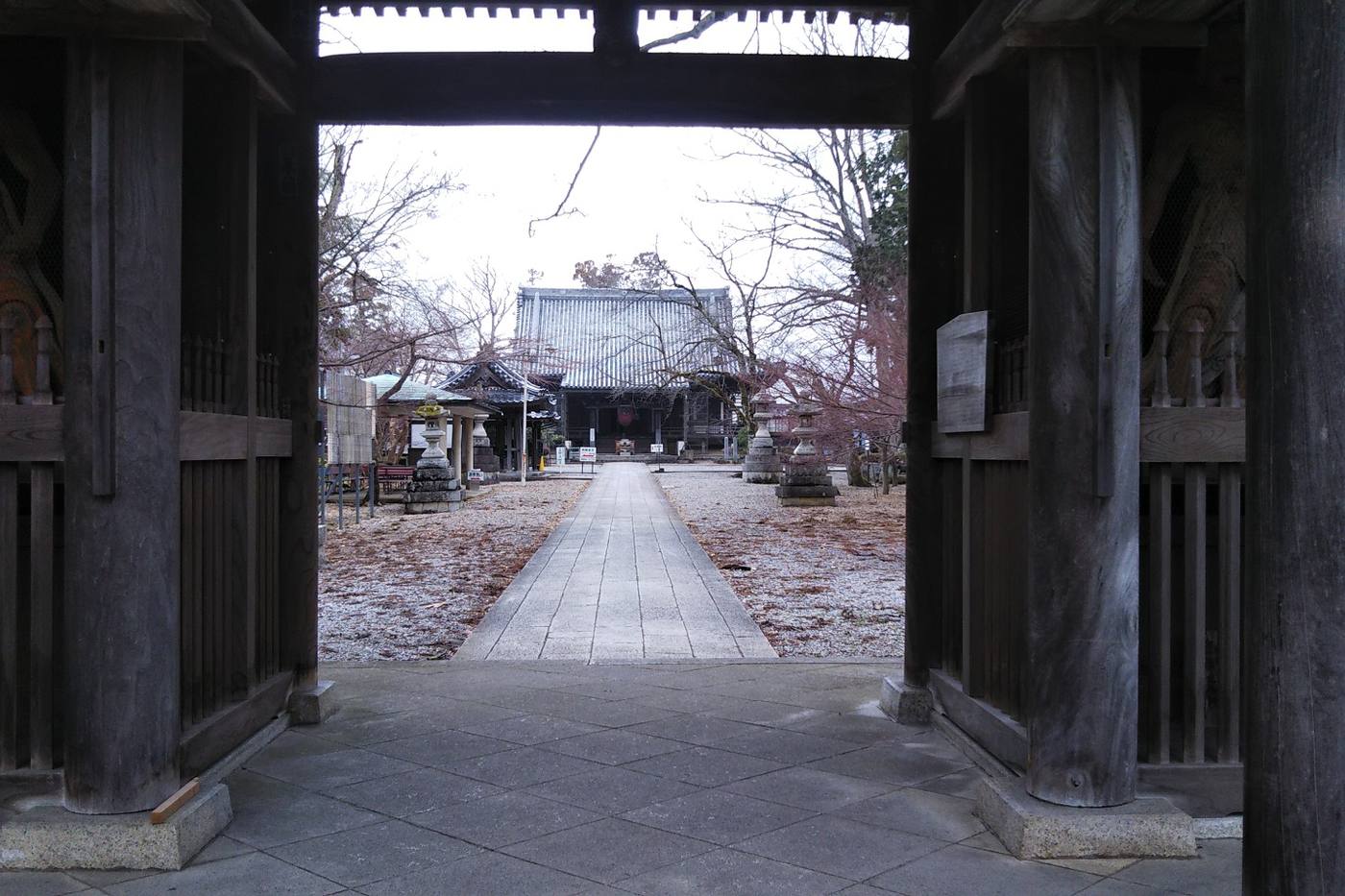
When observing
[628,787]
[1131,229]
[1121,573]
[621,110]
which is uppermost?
[621,110]

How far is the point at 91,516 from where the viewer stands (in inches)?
114

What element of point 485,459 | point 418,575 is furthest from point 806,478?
point 485,459

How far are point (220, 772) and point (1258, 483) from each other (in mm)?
3402

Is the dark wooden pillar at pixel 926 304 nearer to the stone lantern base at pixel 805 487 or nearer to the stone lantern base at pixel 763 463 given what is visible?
the stone lantern base at pixel 805 487

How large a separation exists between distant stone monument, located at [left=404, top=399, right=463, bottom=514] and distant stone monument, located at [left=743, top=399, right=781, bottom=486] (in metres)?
9.10

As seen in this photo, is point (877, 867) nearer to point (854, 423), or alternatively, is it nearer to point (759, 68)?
point (759, 68)

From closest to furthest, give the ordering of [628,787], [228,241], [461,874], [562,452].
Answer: [461,874] < [628,787] < [228,241] < [562,452]

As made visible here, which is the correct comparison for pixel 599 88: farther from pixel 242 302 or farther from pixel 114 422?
pixel 114 422

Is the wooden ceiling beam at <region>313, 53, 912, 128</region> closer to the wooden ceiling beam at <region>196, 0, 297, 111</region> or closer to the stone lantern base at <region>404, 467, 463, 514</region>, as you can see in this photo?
the wooden ceiling beam at <region>196, 0, 297, 111</region>

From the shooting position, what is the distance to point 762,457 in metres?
25.8

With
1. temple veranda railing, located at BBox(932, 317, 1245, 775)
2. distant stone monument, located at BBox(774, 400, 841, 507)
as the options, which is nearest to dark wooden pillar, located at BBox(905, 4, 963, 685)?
temple veranda railing, located at BBox(932, 317, 1245, 775)

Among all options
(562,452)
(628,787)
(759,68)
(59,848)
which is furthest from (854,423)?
(562,452)

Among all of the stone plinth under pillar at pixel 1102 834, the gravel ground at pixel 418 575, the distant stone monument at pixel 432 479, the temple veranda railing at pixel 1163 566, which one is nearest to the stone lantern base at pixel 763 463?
the gravel ground at pixel 418 575

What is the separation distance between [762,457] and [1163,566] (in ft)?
74.0
